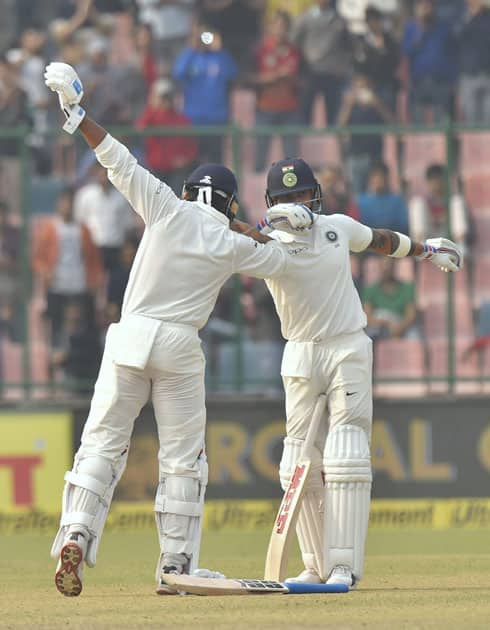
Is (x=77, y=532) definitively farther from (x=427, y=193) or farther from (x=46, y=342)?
(x=427, y=193)

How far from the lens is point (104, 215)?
510 inches

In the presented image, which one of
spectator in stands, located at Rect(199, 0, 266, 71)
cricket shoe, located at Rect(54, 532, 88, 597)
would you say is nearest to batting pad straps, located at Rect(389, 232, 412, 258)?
cricket shoe, located at Rect(54, 532, 88, 597)

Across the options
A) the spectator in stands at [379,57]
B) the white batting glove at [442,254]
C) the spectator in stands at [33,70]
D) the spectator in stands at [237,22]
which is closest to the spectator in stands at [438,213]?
the spectator in stands at [379,57]

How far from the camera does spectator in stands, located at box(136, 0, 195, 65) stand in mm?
15656

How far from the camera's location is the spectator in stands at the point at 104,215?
12852 mm

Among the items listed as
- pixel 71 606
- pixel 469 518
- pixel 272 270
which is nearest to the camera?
pixel 71 606

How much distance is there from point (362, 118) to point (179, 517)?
24.9 ft

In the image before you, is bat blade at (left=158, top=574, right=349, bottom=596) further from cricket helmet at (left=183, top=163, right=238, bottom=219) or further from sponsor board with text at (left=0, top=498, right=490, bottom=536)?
sponsor board with text at (left=0, top=498, right=490, bottom=536)

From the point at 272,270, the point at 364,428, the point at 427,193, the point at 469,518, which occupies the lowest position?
Result: the point at 469,518

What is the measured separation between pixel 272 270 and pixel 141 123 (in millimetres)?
7234

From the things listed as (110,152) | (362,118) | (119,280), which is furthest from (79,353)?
(110,152)

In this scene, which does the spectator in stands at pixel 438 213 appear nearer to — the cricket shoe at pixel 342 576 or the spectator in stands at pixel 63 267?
the spectator in stands at pixel 63 267

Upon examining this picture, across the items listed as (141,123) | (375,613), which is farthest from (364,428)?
(141,123)

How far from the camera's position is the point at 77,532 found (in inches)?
277
